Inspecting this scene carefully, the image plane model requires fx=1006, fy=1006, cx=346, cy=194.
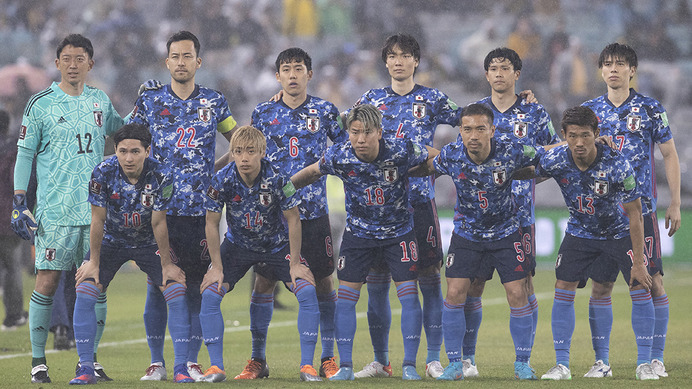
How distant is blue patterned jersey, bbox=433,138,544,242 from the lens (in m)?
7.07

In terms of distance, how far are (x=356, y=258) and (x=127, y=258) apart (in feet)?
5.34

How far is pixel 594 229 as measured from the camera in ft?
23.8

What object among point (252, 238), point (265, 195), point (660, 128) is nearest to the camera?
point (265, 195)

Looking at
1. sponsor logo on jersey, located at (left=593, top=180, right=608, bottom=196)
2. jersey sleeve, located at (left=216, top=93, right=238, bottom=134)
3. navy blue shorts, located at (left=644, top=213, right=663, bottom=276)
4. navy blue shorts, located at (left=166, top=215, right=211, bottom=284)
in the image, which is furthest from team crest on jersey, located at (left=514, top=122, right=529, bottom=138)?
navy blue shorts, located at (left=166, top=215, right=211, bottom=284)

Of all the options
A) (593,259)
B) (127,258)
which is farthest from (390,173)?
(127,258)

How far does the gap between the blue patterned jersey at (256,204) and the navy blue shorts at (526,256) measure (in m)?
1.44

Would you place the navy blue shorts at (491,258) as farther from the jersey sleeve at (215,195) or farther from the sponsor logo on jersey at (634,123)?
the jersey sleeve at (215,195)

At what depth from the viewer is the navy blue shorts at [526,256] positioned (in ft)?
23.7

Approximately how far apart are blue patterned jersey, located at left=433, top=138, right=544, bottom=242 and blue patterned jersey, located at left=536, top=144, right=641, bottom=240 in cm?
19

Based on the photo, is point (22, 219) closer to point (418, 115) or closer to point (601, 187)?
point (418, 115)

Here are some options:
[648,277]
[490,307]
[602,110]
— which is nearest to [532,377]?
[648,277]

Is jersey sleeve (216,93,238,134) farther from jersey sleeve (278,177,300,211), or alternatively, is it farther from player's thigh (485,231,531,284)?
player's thigh (485,231,531,284)

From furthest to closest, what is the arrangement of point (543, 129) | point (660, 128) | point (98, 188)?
point (543, 129)
point (660, 128)
point (98, 188)

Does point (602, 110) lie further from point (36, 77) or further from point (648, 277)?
point (36, 77)
